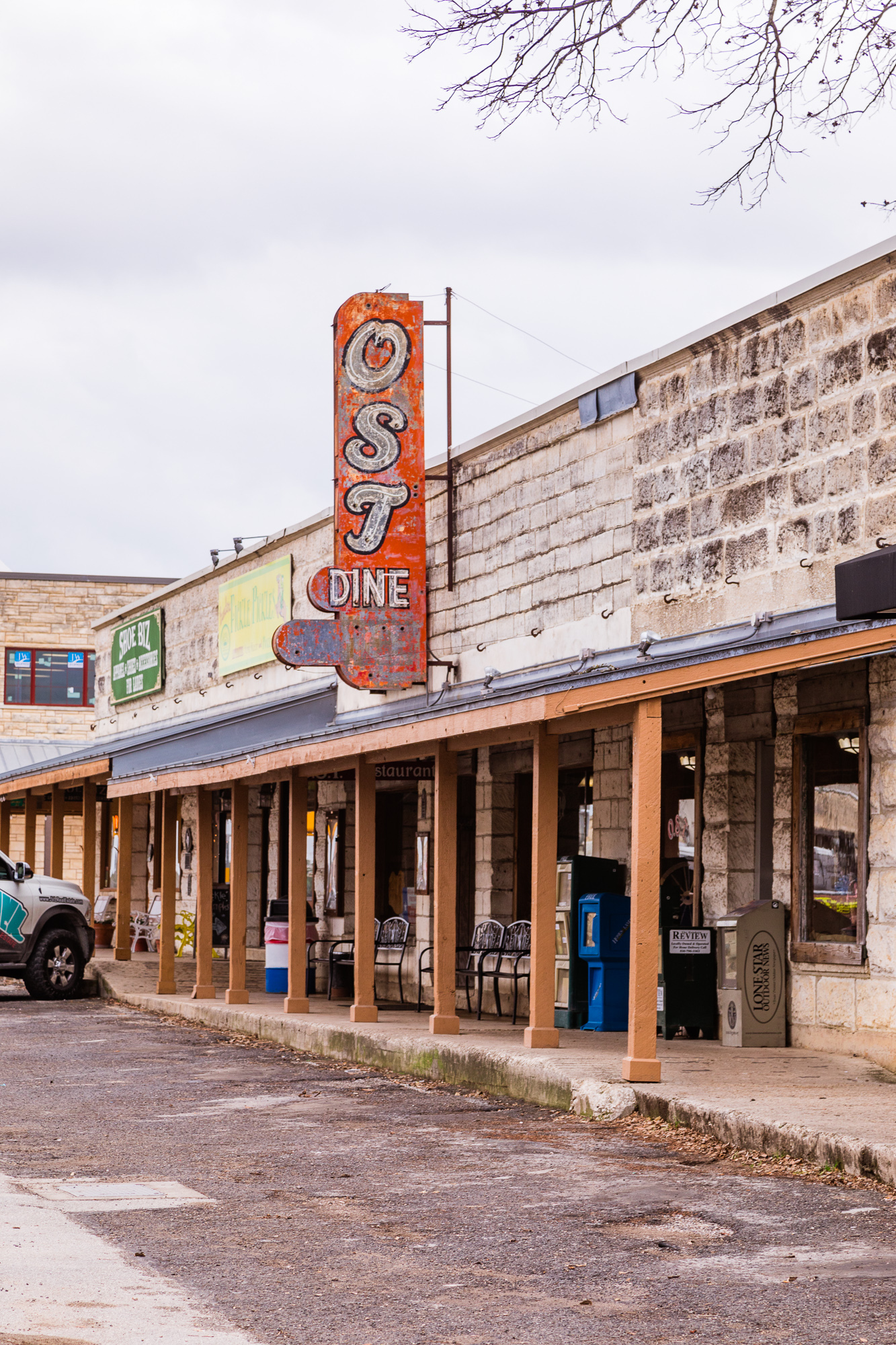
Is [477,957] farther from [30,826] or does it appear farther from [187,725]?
[30,826]

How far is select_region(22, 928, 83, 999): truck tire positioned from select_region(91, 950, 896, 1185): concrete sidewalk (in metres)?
4.48

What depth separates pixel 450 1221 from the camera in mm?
7039

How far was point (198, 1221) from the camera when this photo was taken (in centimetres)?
702

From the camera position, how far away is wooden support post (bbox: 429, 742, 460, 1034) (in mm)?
13062

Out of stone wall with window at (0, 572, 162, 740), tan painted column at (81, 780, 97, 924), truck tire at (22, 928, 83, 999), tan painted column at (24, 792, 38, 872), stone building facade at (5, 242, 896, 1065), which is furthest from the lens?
stone wall with window at (0, 572, 162, 740)

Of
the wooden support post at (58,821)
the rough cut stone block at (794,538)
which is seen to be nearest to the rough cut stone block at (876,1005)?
the rough cut stone block at (794,538)

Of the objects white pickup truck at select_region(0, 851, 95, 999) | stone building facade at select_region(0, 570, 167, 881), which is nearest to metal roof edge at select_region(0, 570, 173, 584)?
stone building facade at select_region(0, 570, 167, 881)

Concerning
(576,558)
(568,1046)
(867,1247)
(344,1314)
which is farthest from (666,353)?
(344,1314)

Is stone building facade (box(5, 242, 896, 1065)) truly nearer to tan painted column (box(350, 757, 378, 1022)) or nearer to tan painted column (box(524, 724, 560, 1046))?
tan painted column (box(350, 757, 378, 1022))

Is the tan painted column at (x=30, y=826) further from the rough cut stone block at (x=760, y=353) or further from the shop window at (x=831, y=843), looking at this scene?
the rough cut stone block at (x=760, y=353)

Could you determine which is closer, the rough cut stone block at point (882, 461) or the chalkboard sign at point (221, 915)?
the rough cut stone block at point (882, 461)

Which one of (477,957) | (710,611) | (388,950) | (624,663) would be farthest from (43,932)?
(710,611)

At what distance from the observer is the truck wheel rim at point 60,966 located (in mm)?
19812

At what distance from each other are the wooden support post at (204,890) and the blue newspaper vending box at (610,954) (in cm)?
545
